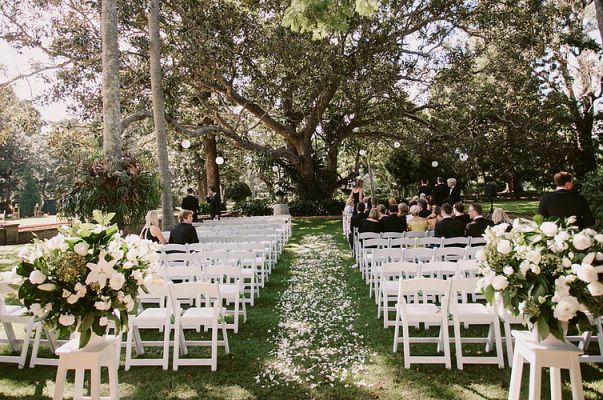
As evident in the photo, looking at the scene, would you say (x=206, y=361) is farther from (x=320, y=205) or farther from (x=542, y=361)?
(x=320, y=205)

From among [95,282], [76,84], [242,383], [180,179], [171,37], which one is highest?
[171,37]

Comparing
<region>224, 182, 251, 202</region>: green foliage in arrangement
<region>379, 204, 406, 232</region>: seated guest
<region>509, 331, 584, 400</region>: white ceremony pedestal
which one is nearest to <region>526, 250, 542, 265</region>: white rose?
<region>509, 331, 584, 400</region>: white ceremony pedestal

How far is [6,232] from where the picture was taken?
15.2m

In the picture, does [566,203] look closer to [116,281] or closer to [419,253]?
[419,253]

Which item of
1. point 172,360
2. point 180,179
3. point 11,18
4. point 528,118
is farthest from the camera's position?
point 180,179

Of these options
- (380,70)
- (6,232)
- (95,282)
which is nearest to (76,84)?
(6,232)

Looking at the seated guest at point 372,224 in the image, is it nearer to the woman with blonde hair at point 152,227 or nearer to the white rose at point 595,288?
the woman with blonde hair at point 152,227

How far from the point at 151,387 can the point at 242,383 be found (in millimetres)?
861

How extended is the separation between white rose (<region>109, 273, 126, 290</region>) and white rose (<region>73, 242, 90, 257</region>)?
254 mm

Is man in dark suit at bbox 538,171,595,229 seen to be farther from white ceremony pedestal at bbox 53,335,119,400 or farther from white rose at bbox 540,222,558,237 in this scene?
white ceremony pedestal at bbox 53,335,119,400

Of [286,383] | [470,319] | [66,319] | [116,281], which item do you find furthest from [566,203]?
[66,319]

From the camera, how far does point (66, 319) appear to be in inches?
117

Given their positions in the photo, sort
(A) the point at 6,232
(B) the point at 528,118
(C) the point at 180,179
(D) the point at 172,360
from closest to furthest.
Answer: (D) the point at 172,360 → (A) the point at 6,232 → (B) the point at 528,118 → (C) the point at 180,179

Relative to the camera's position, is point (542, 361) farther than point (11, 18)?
No
